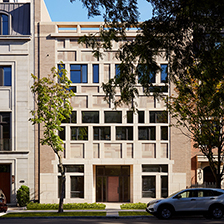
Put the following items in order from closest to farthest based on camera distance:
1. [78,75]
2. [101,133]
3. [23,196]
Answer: [23,196], [101,133], [78,75]

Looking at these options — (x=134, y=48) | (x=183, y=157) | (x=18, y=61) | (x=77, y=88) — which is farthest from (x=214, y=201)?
(x=18, y=61)

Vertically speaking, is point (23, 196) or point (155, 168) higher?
point (155, 168)

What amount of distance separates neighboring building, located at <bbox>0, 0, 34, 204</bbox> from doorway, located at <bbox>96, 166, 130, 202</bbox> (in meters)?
5.19

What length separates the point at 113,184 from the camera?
28.5 meters

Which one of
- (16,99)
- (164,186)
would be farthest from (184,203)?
(16,99)

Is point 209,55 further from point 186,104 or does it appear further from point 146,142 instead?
point 146,142

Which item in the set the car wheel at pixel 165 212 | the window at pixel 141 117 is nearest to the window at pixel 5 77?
the window at pixel 141 117

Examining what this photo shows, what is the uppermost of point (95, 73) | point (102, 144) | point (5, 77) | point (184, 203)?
point (95, 73)

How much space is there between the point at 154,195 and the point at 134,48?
18.9 meters

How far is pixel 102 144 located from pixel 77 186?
3.66 metres

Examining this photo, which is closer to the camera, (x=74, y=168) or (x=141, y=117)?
(x=74, y=168)

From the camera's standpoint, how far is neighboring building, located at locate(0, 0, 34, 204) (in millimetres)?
27391

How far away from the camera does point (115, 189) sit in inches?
1123

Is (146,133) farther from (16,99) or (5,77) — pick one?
(5,77)
